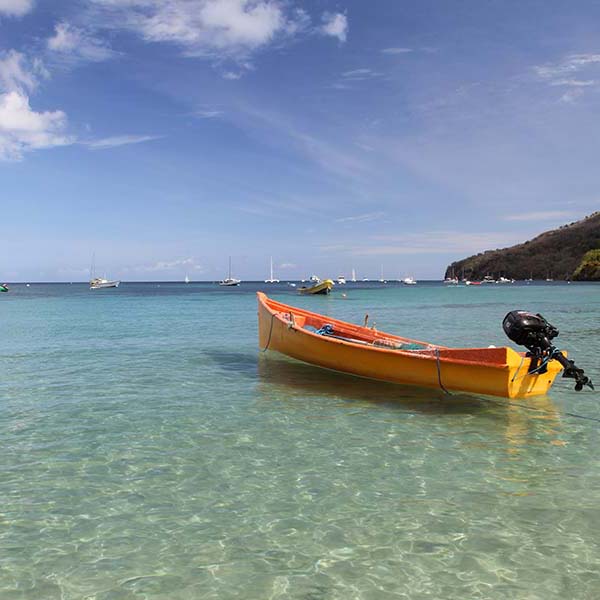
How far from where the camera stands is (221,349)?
19.5 meters

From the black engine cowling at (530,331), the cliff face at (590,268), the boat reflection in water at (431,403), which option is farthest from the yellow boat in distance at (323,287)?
the cliff face at (590,268)

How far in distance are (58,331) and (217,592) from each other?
26.2 metres

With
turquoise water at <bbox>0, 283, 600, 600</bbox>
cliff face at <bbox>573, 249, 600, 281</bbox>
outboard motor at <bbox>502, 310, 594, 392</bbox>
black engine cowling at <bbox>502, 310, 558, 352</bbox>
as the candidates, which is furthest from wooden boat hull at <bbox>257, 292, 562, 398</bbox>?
cliff face at <bbox>573, 249, 600, 281</bbox>

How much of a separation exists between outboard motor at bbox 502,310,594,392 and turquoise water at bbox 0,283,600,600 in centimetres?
89

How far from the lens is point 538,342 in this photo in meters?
9.24

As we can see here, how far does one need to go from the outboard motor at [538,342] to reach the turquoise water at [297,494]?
0.89 meters

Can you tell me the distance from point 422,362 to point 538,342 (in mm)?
2198

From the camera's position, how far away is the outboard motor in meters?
9.10

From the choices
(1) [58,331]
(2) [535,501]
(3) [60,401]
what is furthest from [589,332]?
(1) [58,331]

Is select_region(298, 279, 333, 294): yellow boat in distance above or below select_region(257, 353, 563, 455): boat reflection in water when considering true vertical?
above

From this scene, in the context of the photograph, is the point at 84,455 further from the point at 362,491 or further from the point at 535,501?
the point at 535,501

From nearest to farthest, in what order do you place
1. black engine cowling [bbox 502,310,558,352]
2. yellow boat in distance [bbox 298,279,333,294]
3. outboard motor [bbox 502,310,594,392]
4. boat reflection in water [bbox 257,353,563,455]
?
boat reflection in water [bbox 257,353,563,455] → outboard motor [bbox 502,310,594,392] → black engine cowling [bbox 502,310,558,352] → yellow boat in distance [bbox 298,279,333,294]

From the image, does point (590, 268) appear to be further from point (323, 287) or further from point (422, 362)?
point (422, 362)

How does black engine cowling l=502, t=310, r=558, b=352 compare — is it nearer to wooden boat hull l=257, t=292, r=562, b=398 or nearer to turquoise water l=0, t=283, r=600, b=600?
wooden boat hull l=257, t=292, r=562, b=398
